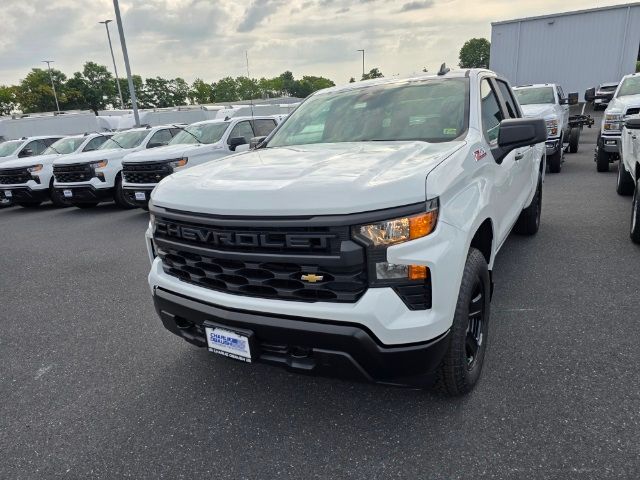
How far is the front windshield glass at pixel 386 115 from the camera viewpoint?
9.89ft

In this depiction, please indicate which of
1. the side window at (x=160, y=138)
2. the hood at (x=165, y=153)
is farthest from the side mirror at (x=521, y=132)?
the side window at (x=160, y=138)

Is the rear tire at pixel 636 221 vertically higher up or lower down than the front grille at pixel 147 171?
lower down

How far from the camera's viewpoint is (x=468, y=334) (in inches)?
98.5

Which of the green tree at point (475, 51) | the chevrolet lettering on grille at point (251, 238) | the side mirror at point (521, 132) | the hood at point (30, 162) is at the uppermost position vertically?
the green tree at point (475, 51)

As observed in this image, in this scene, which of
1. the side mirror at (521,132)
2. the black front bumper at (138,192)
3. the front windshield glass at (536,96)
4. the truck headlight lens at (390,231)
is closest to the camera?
the truck headlight lens at (390,231)

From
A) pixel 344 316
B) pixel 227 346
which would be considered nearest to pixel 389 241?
pixel 344 316

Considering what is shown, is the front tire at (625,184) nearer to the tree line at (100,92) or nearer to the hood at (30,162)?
the hood at (30,162)

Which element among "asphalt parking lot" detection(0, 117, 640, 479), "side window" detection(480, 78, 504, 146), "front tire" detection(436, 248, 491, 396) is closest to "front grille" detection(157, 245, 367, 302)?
"front tire" detection(436, 248, 491, 396)

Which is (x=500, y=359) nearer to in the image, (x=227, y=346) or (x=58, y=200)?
(x=227, y=346)

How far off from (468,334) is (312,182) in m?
1.25

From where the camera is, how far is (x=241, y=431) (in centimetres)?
242

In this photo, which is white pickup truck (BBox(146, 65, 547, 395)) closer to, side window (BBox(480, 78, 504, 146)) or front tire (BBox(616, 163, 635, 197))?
side window (BBox(480, 78, 504, 146))

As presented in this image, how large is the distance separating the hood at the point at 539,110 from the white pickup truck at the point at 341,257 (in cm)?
693

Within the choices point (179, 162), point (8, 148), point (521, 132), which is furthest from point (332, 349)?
point (8, 148)
